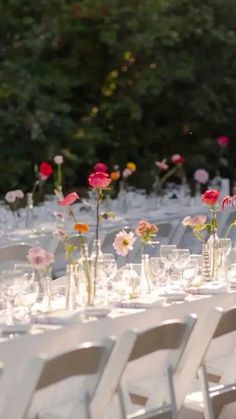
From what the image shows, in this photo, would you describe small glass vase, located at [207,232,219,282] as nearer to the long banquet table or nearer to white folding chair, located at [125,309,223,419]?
the long banquet table

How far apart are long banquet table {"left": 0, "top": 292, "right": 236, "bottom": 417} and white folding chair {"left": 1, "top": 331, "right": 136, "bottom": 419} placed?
0.06m

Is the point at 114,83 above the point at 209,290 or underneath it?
above

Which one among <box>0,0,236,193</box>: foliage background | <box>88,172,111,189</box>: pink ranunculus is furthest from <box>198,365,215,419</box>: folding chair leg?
<box>0,0,236,193</box>: foliage background

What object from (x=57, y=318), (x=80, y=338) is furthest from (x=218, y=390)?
(x=57, y=318)

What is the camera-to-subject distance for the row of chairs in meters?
3.45

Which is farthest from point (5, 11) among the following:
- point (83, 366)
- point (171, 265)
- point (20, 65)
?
point (83, 366)

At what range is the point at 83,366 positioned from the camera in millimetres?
3547

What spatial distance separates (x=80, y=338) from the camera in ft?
13.5

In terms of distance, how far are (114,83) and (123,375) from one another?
8538 mm

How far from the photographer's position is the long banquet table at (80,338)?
3732mm

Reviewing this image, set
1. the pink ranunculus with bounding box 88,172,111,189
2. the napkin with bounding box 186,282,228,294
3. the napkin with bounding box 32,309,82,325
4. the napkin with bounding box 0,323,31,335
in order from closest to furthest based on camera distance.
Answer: the napkin with bounding box 0,323,31,335
the napkin with bounding box 32,309,82,325
the pink ranunculus with bounding box 88,172,111,189
the napkin with bounding box 186,282,228,294

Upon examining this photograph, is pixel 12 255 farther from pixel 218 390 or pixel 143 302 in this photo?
pixel 218 390

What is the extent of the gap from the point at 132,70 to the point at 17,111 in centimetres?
187

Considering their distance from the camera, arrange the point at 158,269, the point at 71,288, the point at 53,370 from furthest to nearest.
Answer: the point at 158,269
the point at 71,288
the point at 53,370
